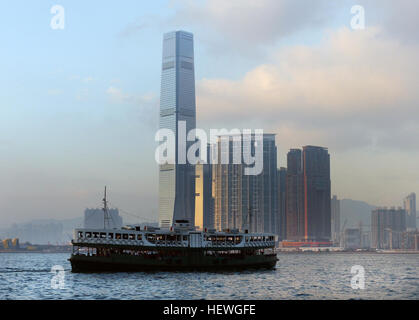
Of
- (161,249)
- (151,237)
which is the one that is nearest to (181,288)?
(161,249)

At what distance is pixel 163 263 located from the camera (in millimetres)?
99188

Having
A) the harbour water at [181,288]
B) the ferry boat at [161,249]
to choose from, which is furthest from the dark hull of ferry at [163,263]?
the harbour water at [181,288]

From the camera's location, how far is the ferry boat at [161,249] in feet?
309

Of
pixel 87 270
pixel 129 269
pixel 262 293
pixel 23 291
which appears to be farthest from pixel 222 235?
pixel 23 291

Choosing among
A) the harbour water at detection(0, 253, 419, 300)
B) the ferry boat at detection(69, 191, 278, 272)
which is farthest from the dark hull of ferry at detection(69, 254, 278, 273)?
the harbour water at detection(0, 253, 419, 300)

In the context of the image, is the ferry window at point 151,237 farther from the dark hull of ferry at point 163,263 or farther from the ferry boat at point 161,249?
the dark hull of ferry at point 163,263

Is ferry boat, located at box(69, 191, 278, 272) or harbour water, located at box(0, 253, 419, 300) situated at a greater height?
ferry boat, located at box(69, 191, 278, 272)

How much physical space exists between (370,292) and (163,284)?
98.3 ft

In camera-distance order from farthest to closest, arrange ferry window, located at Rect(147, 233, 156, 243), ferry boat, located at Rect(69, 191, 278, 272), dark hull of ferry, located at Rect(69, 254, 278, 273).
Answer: ferry window, located at Rect(147, 233, 156, 243), ferry boat, located at Rect(69, 191, 278, 272), dark hull of ferry, located at Rect(69, 254, 278, 273)

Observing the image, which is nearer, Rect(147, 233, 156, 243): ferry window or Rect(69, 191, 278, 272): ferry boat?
Rect(69, 191, 278, 272): ferry boat

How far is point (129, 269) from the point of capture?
95.2 metres

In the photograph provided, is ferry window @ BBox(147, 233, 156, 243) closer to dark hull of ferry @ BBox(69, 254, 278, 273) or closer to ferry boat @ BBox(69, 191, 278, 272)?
ferry boat @ BBox(69, 191, 278, 272)

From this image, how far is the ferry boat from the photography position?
94.1 metres
